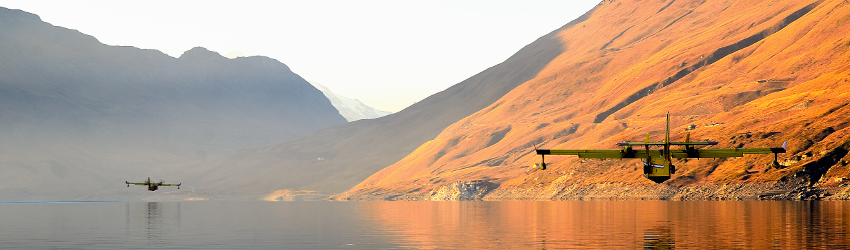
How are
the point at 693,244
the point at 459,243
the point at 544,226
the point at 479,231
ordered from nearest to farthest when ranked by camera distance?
the point at 693,244 → the point at 459,243 → the point at 479,231 → the point at 544,226

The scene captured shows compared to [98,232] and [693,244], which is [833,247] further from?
[98,232]

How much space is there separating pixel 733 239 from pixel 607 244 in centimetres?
1396

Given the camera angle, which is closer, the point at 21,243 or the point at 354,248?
the point at 354,248

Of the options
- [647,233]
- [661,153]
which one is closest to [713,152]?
[661,153]

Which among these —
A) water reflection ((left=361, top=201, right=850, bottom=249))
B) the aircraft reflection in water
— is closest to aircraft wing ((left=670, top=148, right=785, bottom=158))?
the aircraft reflection in water

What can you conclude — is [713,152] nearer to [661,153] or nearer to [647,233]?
[661,153]

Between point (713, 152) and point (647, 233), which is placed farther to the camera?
point (713, 152)

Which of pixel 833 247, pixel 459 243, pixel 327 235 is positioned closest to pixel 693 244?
pixel 833 247

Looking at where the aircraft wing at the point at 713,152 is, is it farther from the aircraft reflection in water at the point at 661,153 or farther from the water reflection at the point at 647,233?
the water reflection at the point at 647,233

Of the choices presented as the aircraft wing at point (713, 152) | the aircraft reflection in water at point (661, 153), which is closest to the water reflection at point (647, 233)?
the aircraft reflection in water at point (661, 153)

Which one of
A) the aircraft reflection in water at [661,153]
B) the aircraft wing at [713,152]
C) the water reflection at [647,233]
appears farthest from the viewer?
the aircraft wing at [713,152]

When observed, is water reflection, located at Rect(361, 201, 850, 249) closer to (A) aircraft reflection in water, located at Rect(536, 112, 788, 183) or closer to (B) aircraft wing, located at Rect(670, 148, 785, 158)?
(A) aircraft reflection in water, located at Rect(536, 112, 788, 183)

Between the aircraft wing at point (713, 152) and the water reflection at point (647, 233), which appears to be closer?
the water reflection at point (647, 233)

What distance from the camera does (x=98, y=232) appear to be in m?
109
